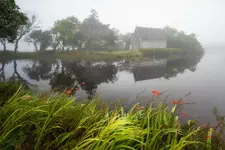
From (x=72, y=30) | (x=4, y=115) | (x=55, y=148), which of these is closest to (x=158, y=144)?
(x=55, y=148)

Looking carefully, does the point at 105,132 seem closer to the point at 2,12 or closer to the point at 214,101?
the point at 214,101

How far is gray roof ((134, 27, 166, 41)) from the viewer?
46.1 metres

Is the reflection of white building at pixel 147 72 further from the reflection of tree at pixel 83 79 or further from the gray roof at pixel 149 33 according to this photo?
the gray roof at pixel 149 33

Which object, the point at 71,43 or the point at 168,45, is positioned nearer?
the point at 71,43

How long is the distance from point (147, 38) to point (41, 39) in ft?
121

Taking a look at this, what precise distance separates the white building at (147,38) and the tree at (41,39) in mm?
30423

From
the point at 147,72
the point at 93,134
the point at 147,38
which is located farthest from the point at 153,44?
the point at 93,134

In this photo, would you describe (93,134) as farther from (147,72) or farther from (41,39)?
(41,39)

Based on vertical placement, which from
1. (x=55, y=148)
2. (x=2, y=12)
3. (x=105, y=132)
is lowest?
(x=55, y=148)

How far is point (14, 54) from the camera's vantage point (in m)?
34.8

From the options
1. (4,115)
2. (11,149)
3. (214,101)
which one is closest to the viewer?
(11,149)

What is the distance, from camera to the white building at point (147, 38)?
45562 mm

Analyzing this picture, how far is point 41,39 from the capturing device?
41344 mm

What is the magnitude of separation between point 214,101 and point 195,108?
154 cm
